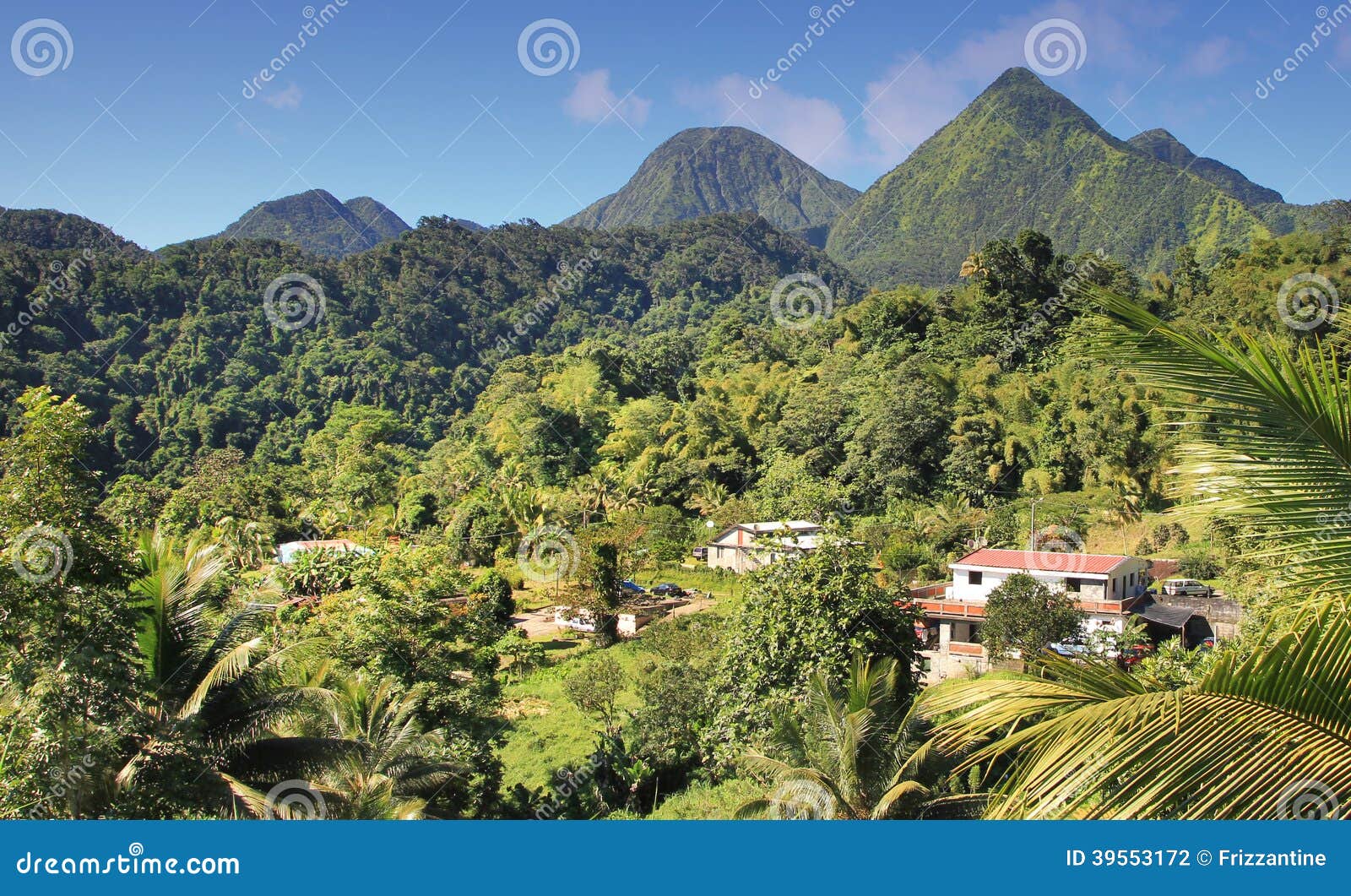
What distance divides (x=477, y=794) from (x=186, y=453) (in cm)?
3329

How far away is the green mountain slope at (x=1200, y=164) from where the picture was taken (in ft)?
287

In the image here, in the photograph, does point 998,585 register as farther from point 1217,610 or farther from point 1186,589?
point 1186,589

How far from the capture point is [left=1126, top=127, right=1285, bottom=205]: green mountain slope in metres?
87.5

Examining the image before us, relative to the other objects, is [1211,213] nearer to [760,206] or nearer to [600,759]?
[600,759]

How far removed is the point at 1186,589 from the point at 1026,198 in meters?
65.3

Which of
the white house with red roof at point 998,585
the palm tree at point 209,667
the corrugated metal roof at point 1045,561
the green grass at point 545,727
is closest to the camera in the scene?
the palm tree at point 209,667

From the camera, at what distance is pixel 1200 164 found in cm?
9675

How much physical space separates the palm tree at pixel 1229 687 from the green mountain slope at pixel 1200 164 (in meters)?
98.0

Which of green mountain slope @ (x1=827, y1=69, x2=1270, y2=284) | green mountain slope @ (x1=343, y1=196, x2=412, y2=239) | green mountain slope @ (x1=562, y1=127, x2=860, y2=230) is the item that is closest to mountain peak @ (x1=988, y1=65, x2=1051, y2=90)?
green mountain slope @ (x1=827, y1=69, x2=1270, y2=284)

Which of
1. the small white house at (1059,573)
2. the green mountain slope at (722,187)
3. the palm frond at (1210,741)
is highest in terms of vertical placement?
the green mountain slope at (722,187)

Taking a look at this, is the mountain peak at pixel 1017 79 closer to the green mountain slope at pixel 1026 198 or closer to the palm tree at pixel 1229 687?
the green mountain slope at pixel 1026 198

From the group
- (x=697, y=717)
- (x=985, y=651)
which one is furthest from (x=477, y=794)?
(x=985, y=651)

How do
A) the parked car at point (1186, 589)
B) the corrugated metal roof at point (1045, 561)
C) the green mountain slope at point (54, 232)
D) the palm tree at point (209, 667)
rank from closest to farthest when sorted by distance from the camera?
the palm tree at point (209, 667), the corrugated metal roof at point (1045, 561), the parked car at point (1186, 589), the green mountain slope at point (54, 232)

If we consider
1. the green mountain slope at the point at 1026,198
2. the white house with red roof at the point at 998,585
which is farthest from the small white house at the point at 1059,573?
the green mountain slope at the point at 1026,198
